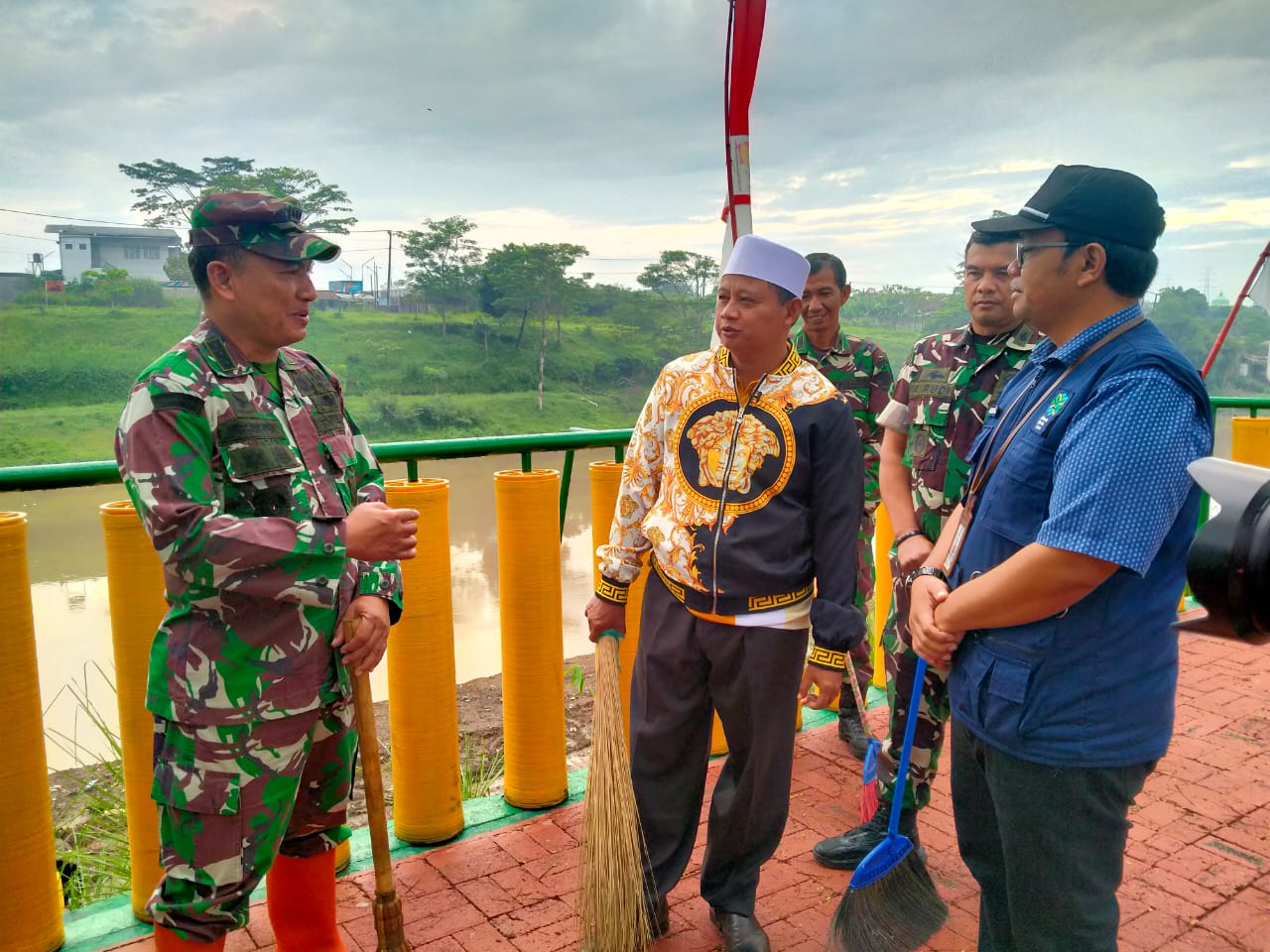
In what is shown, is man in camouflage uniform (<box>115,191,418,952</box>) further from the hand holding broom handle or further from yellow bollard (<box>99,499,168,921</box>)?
yellow bollard (<box>99,499,168,921</box>)

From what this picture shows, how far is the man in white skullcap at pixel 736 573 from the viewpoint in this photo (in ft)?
7.55

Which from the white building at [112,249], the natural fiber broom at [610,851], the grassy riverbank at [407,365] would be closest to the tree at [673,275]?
the grassy riverbank at [407,365]

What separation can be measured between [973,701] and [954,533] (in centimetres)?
36

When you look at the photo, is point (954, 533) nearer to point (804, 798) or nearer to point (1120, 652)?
point (1120, 652)

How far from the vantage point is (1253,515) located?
44.0 inches

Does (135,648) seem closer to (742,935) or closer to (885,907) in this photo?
(742,935)

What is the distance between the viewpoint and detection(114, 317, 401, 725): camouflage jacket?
1.73 metres

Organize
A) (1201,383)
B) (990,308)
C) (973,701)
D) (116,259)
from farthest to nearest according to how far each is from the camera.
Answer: (116,259) → (990,308) → (973,701) → (1201,383)

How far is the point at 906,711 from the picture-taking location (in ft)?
9.23

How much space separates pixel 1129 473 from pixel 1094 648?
1.05 ft

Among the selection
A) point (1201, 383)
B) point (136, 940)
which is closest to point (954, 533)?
point (1201, 383)

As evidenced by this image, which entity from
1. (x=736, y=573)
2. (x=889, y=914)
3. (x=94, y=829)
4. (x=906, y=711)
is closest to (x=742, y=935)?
(x=889, y=914)

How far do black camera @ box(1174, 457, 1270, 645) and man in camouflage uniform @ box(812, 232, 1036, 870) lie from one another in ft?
4.64

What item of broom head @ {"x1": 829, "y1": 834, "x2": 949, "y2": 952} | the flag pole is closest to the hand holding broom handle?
broom head @ {"x1": 829, "y1": 834, "x2": 949, "y2": 952}
